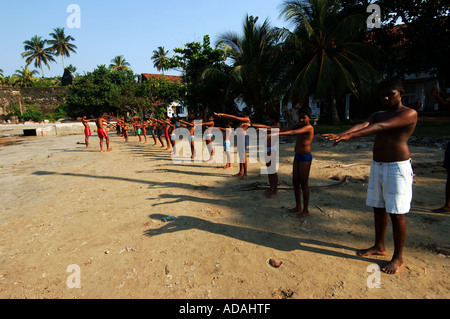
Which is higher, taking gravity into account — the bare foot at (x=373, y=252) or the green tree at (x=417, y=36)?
the green tree at (x=417, y=36)

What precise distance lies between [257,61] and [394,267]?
1612cm

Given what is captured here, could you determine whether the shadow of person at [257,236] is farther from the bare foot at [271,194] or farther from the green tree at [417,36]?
the green tree at [417,36]

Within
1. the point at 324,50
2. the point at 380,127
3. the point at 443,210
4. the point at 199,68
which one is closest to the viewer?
the point at 380,127

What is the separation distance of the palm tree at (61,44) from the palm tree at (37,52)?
142cm

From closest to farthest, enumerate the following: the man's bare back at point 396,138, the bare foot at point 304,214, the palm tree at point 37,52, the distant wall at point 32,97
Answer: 1. the man's bare back at point 396,138
2. the bare foot at point 304,214
3. the distant wall at point 32,97
4. the palm tree at point 37,52

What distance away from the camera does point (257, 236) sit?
3564 millimetres

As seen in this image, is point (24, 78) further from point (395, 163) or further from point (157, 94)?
point (395, 163)

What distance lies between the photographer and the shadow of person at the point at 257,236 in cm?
314

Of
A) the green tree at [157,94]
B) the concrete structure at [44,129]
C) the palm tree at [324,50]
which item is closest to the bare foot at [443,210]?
the palm tree at [324,50]

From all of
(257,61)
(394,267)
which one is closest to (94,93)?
(257,61)

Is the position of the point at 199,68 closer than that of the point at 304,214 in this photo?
No

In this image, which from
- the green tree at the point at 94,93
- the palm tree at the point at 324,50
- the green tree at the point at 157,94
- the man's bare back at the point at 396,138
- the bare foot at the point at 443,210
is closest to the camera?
the man's bare back at the point at 396,138

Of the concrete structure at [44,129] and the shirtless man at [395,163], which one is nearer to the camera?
the shirtless man at [395,163]
